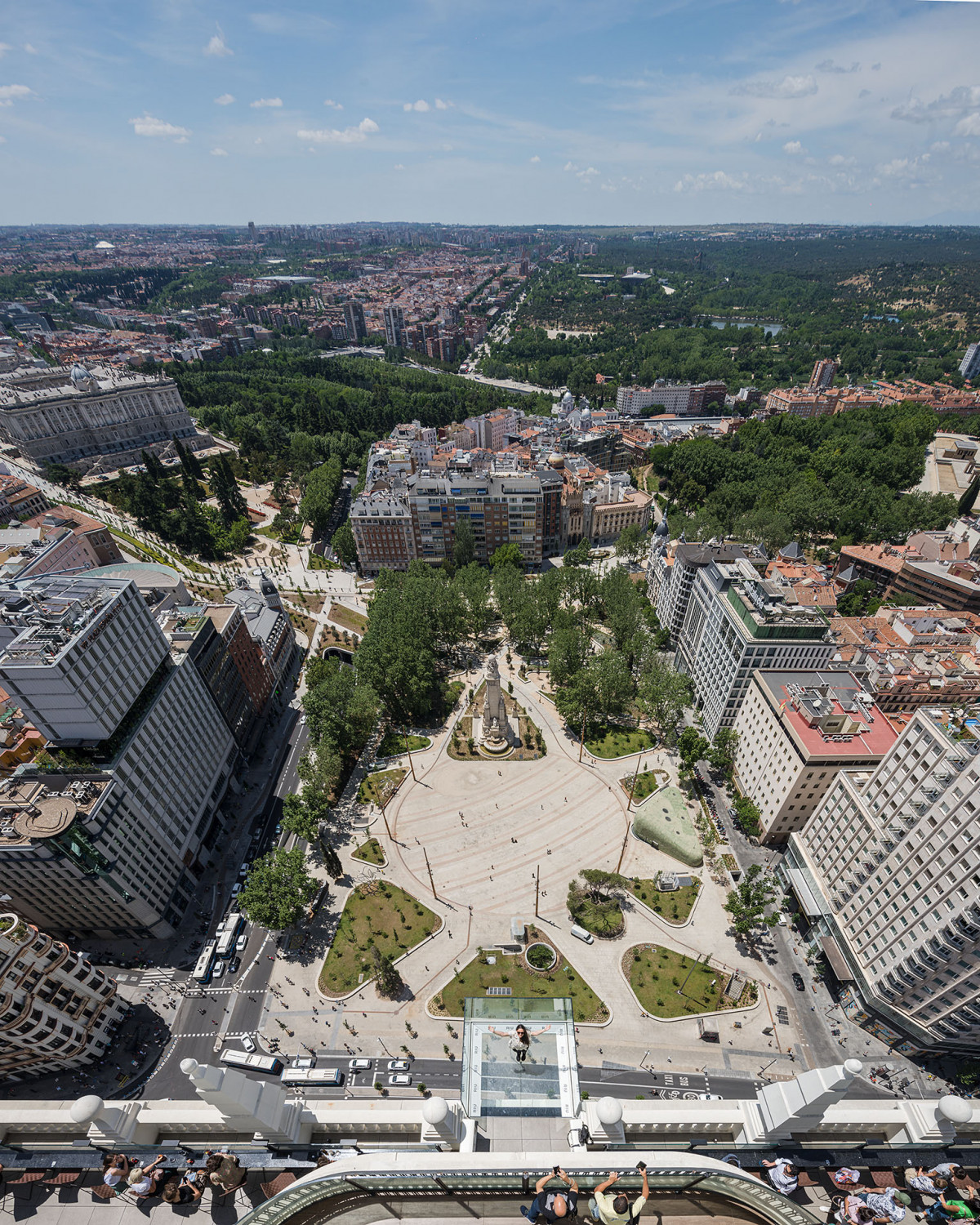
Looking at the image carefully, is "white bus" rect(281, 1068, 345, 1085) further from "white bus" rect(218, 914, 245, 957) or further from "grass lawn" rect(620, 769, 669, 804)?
"grass lawn" rect(620, 769, 669, 804)

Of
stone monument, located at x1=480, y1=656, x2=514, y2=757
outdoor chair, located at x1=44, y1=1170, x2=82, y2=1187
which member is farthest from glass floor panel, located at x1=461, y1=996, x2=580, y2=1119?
stone monument, located at x1=480, y1=656, x2=514, y2=757

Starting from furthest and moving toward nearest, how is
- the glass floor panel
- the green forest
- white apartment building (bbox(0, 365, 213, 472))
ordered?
white apartment building (bbox(0, 365, 213, 472)), the green forest, the glass floor panel

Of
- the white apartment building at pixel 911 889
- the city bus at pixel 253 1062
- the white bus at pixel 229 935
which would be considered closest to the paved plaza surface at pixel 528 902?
the city bus at pixel 253 1062

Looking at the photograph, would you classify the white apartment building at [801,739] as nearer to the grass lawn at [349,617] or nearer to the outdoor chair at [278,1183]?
the outdoor chair at [278,1183]

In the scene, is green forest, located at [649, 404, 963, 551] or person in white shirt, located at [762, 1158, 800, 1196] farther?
green forest, located at [649, 404, 963, 551]

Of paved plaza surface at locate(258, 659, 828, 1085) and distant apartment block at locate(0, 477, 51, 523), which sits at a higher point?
distant apartment block at locate(0, 477, 51, 523)
